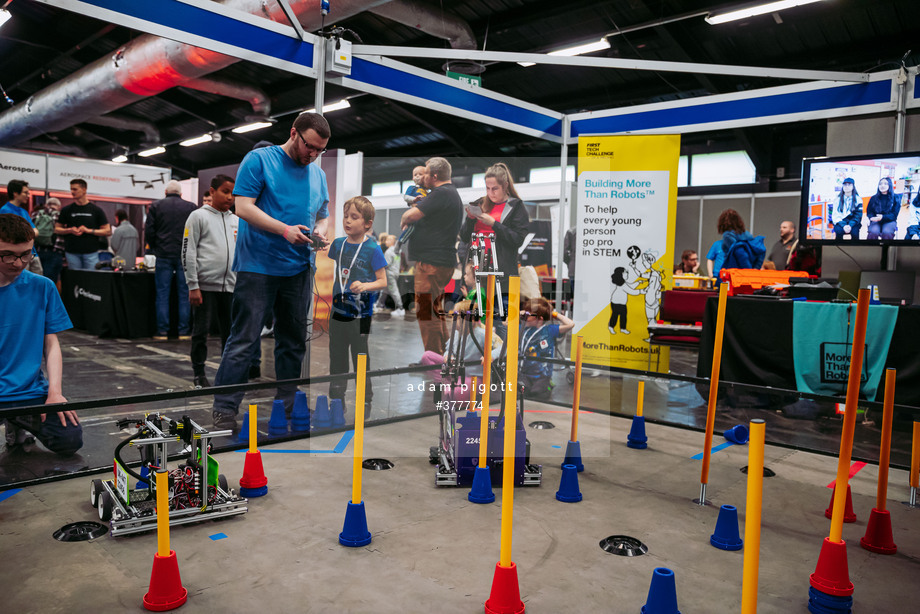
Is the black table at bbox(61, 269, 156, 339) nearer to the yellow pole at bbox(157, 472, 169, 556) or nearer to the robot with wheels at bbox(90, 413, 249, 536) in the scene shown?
the robot with wheels at bbox(90, 413, 249, 536)

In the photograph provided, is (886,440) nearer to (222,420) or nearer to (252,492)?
(252,492)

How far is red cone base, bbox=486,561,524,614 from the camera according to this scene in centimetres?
166

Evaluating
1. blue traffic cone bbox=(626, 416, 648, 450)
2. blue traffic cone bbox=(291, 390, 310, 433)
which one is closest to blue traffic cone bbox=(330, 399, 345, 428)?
blue traffic cone bbox=(291, 390, 310, 433)

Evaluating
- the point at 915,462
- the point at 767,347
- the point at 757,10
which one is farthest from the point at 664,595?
the point at 757,10

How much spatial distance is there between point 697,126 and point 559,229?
147 cm

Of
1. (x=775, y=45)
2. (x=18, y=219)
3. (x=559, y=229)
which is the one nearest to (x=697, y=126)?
(x=559, y=229)

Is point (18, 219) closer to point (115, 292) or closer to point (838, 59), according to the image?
point (115, 292)

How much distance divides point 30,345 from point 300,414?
138 centimetres

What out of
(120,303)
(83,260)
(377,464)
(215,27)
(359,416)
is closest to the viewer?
(359,416)

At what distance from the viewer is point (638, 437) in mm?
3502

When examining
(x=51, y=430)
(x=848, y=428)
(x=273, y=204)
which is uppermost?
(x=273, y=204)

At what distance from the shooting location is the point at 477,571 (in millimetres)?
1964

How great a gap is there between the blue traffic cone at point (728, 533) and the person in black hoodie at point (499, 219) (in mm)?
1466

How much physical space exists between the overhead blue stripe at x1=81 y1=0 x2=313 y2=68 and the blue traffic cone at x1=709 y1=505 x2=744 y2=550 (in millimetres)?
3332
